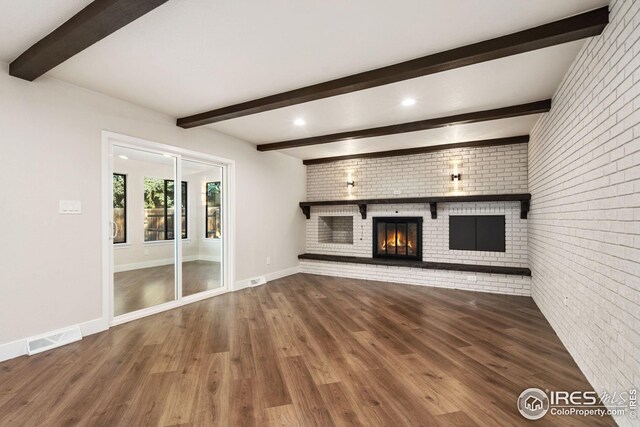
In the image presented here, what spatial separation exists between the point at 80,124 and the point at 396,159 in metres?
4.94

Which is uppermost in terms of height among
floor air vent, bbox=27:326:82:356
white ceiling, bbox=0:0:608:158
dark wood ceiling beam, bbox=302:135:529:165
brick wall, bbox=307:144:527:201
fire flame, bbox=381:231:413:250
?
white ceiling, bbox=0:0:608:158

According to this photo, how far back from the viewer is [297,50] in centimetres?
237

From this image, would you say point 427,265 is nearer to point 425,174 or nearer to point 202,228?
point 425,174

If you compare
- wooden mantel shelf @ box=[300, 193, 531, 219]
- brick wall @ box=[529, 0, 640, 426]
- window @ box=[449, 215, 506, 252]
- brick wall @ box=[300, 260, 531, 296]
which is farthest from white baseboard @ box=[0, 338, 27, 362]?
window @ box=[449, 215, 506, 252]

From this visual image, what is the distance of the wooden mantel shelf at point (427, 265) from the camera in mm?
4617

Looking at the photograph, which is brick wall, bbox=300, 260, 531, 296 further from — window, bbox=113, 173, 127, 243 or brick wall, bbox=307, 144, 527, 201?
window, bbox=113, 173, 127, 243

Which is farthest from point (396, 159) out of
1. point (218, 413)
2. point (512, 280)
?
point (218, 413)

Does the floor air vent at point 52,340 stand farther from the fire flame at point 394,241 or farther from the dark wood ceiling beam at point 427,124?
the fire flame at point 394,241

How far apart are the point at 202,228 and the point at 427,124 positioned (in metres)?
3.73

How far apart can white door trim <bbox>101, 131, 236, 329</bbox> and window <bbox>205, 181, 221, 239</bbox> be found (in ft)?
0.33

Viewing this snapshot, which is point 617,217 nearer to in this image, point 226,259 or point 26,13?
point 26,13

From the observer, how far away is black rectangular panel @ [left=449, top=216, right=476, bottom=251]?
5.18 m

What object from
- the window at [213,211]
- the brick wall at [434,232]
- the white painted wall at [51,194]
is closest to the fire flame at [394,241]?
the brick wall at [434,232]
